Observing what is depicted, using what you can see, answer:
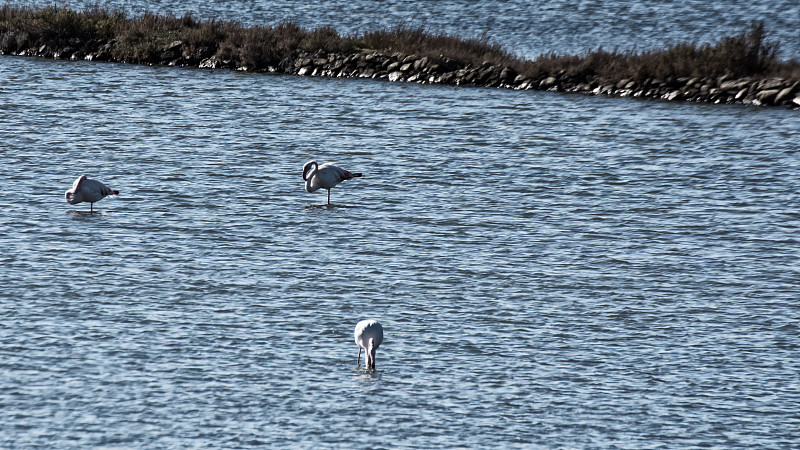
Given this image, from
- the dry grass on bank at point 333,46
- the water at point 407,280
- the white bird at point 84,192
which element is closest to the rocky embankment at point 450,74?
the dry grass on bank at point 333,46

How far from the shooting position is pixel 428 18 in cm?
5125

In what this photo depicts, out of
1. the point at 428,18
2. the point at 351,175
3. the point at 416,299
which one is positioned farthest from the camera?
the point at 428,18

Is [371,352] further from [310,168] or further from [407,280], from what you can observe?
[310,168]

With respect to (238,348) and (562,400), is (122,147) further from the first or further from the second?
(562,400)

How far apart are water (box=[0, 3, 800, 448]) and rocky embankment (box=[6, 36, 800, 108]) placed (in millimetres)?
1491

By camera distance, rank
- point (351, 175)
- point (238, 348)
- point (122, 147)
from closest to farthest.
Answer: point (238, 348)
point (351, 175)
point (122, 147)

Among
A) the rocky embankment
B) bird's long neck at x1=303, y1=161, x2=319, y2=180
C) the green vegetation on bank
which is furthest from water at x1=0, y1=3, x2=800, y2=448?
the green vegetation on bank

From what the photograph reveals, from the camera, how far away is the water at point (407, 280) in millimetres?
12164

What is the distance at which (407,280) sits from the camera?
17.2m

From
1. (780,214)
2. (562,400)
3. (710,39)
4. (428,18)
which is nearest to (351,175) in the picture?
(780,214)

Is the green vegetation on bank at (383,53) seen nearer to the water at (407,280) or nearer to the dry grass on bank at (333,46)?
the dry grass on bank at (333,46)

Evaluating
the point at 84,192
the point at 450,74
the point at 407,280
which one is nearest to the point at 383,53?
the point at 450,74

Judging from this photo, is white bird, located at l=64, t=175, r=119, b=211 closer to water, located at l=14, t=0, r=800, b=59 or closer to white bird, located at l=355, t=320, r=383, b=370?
white bird, located at l=355, t=320, r=383, b=370

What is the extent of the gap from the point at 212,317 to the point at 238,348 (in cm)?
127
